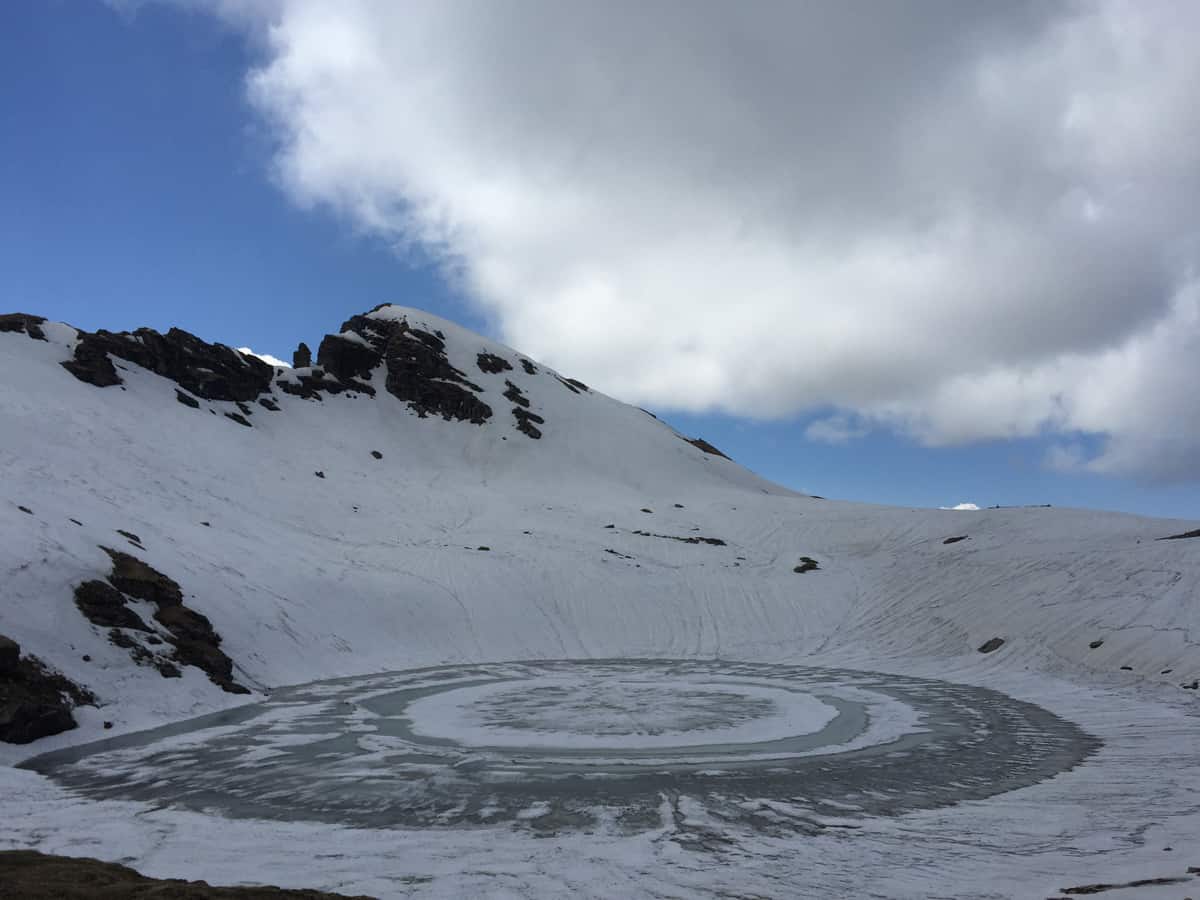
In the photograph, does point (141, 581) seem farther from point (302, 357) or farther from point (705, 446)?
point (705, 446)

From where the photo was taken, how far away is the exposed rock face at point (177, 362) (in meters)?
50.2

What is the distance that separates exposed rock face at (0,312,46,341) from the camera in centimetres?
5306

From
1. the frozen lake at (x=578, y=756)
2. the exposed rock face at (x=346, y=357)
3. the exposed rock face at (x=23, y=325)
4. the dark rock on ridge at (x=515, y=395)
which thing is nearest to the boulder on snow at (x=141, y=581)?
the frozen lake at (x=578, y=756)

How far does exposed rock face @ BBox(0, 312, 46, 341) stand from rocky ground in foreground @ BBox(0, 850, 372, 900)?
196 ft

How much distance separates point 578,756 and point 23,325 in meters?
61.7

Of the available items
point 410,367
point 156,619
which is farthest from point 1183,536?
point 410,367

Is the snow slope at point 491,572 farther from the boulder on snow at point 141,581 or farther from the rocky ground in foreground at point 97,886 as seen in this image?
the rocky ground in foreground at point 97,886

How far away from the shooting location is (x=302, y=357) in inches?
3169

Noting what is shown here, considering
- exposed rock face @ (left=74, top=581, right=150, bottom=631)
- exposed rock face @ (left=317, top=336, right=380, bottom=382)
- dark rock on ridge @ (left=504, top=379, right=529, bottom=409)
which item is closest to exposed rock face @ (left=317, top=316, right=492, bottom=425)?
exposed rock face @ (left=317, top=336, right=380, bottom=382)

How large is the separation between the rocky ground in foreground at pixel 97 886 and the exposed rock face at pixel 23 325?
196ft

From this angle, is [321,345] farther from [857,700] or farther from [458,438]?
[857,700]

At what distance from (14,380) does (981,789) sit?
2024 inches

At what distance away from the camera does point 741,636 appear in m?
32.5

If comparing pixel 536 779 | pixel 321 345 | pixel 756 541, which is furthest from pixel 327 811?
pixel 321 345
